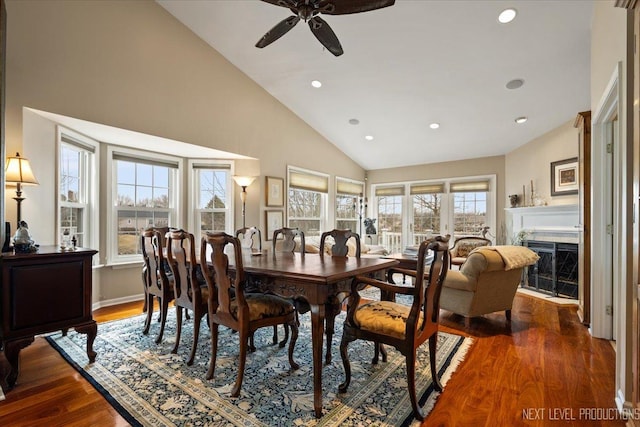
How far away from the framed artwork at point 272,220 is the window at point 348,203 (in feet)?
6.09

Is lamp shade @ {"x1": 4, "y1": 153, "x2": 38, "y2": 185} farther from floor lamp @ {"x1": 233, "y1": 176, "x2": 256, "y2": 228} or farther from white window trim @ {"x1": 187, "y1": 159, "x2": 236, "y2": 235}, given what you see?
floor lamp @ {"x1": 233, "y1": 176, "x2": 256, "y2": 228}

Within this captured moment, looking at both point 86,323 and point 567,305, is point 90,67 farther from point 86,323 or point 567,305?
point 567,305

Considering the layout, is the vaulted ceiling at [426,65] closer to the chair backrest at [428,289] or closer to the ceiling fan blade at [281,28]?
the ceiling fan blade at [281,28]

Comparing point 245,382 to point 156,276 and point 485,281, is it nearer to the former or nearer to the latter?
point 156,276

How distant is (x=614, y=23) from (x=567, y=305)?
11.5 feet

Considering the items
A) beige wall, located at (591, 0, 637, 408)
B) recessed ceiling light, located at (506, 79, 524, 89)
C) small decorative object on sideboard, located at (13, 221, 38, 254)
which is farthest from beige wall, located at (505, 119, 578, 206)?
small decorative object on sideboard, located at (13, 221, 38, 254)

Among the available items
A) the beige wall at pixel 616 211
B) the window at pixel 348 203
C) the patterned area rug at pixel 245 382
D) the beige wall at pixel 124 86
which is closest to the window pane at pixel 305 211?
the window at pixel 348 203

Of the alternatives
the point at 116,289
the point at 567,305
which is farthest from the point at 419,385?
the point at 116,289

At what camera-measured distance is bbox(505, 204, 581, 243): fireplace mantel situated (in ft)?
15.5

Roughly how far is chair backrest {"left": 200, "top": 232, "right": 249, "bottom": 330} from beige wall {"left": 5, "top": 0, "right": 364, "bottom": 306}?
208cm

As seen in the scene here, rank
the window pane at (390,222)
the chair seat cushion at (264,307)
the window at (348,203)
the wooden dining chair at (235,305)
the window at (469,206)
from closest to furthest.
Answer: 1. the wooden dining chair at (235,305)
2. the chair seat cushion at (264,307)
3. the window at (469,206)
4. the window at (348,203)
5. the window pane at (390,222)

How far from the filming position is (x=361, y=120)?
553 cm

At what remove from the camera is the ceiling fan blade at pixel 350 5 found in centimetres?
218

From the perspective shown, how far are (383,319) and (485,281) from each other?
6.01 feet
